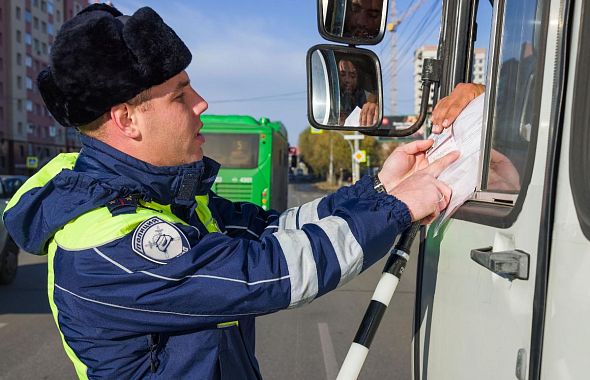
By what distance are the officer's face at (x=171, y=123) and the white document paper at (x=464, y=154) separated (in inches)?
28.2

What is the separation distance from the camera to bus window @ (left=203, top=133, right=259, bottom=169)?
41.5 ft

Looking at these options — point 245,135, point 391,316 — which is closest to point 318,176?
point 245,135

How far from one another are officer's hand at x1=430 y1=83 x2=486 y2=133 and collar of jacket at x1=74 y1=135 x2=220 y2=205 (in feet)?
2.37

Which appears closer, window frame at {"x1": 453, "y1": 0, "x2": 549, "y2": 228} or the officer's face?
window frame at {"x1": 453, "y1": 0, "x2": 549, "y2": 228}

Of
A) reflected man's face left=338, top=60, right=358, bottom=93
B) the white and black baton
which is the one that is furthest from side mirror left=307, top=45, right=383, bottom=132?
the white and black baton

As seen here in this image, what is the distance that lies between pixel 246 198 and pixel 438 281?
11273 mm

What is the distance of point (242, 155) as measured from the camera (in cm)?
1270

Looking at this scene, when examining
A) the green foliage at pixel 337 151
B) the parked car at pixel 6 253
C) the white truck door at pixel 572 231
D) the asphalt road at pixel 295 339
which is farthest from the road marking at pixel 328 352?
the green foliage at pixel 337 151

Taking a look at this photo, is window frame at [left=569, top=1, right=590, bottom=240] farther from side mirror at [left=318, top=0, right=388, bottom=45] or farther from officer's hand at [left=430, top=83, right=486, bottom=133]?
side mirror at [left=318, top=0, right=388, bottom=45]

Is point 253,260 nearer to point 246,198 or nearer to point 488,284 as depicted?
point 488,284

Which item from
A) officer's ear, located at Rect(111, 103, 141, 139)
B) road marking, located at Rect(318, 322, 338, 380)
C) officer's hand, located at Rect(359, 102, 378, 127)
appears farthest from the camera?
road marking, located at Rect(318, 322, 338, 380)

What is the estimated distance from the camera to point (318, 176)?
89312 millimetres

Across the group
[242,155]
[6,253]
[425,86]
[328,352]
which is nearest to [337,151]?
[242,155]

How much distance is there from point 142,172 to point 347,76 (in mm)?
682
